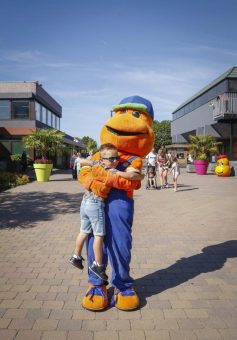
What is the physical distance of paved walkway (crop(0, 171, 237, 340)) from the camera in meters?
2.97

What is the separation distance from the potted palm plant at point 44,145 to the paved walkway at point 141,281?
913 cm

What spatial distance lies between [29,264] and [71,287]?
100 centimetres

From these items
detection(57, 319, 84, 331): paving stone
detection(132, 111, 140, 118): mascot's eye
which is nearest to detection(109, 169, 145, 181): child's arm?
detection(132, 111, 140, 118): mascot's eye

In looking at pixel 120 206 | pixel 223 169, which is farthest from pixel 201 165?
pixel 120 206

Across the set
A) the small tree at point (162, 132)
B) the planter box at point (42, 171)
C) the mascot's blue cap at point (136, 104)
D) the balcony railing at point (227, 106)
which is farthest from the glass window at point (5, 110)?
the small tree at point (162, 132)

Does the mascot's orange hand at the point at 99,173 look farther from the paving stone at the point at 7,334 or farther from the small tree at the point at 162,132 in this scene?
the small tree at the point at 162,132

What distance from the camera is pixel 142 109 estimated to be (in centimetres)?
376

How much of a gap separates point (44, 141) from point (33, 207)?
913cm

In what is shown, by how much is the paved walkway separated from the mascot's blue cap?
2.03m

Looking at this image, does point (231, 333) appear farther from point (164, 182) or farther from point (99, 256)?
point (164, 182)

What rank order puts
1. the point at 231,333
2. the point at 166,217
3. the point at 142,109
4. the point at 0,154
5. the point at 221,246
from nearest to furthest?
the point at 231,333
the point at 142,109
the point at 221,246
the point at 166,217
the point at 0,154

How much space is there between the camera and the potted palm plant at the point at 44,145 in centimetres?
1692

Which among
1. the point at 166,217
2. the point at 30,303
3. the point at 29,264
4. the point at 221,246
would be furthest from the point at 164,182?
the point at 30,303

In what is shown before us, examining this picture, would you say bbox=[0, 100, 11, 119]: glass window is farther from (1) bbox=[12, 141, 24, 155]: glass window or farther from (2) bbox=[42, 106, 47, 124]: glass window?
(2) bbox=[42, 106, 47, 124]: glass window
